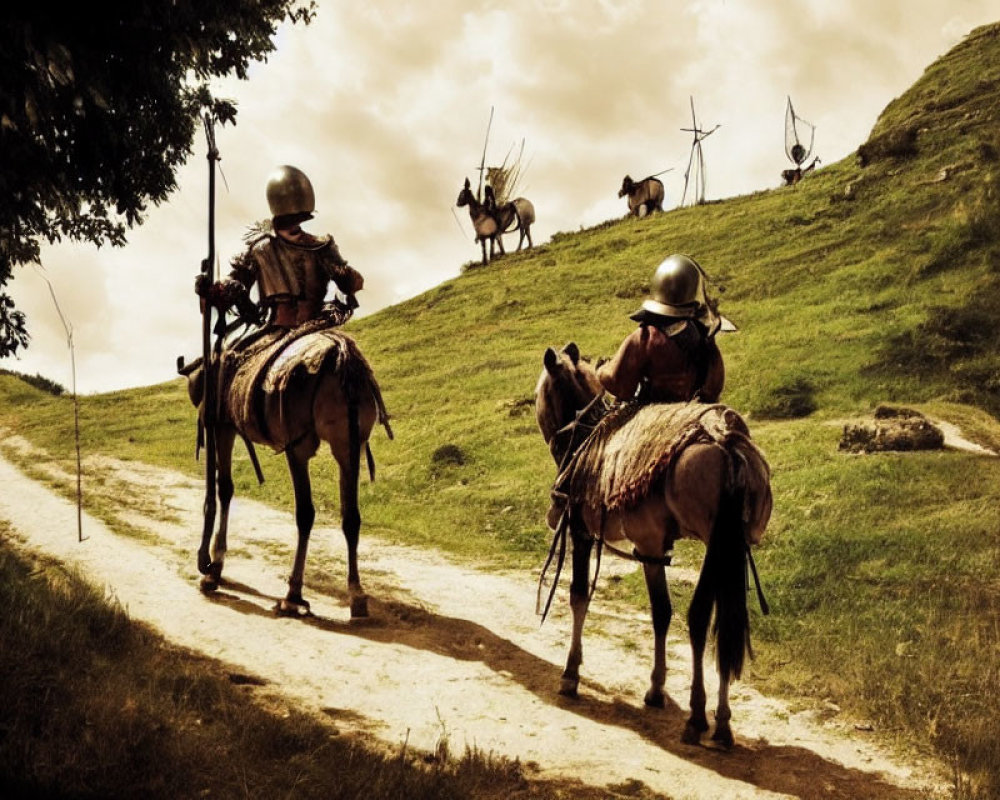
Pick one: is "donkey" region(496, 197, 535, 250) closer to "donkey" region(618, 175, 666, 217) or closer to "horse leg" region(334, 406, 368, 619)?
"donkey" region(618, 175, 666, 217)

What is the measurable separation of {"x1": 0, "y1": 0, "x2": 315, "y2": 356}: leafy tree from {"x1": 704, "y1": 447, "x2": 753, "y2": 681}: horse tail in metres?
5.53

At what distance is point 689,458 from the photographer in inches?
240

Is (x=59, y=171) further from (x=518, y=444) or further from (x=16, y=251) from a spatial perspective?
(x=518, y=444)

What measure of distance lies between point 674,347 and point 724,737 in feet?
9.83

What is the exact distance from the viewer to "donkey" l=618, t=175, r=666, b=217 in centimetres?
4656

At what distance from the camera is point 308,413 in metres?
9.08

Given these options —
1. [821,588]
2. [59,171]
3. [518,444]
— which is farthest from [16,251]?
[518,444]

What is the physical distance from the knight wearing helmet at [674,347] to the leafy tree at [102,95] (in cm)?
451

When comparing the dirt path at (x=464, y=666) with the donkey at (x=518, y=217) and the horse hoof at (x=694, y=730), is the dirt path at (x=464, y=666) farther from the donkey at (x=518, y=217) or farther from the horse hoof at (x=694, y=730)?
the donkey at (x=518, y=217)

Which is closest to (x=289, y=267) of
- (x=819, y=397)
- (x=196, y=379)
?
(x=196, y=379)

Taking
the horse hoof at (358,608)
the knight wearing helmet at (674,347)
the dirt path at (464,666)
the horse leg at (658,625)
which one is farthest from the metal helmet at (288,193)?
the horse leg at (658,625)

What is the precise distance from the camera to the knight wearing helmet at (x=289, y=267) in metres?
9.89

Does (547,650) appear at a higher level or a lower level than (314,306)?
lower

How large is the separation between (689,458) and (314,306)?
5570 mm
